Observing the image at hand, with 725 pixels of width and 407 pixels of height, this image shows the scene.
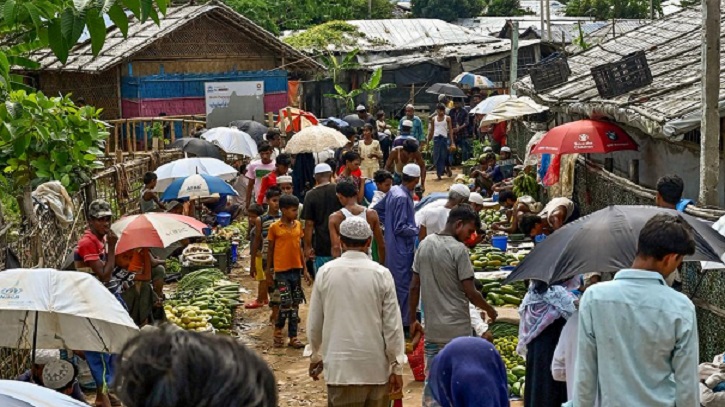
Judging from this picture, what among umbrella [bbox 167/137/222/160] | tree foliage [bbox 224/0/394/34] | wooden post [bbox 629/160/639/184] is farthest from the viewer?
tree foliage [bbox 224/0/394/34]

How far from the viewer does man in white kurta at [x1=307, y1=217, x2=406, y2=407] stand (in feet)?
23.0

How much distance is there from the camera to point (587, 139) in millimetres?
12773

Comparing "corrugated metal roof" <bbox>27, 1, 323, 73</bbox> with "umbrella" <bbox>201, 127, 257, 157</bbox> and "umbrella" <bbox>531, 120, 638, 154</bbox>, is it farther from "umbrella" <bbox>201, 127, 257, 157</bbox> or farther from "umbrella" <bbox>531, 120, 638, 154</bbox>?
"umbrella" <bbox>531, 120, 638, 154</bbox>

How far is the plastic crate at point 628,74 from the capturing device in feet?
40.9

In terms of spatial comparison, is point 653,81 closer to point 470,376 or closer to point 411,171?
point 411,171

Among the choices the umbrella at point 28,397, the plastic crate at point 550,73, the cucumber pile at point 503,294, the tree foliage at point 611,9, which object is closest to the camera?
the umbrella at point 28,397

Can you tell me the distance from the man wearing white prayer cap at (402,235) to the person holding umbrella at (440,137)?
12407 millimetres

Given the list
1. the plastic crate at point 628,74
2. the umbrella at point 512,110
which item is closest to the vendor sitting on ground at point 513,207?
the plastic crate at point 628,74

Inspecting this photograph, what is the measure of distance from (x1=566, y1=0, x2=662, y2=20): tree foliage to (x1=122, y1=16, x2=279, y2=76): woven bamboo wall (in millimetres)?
16331

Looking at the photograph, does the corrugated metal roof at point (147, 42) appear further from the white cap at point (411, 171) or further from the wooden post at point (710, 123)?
the wooden post at point (710, 123)

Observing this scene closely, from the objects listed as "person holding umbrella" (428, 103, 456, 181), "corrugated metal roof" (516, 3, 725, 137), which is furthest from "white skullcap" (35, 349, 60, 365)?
"person holding umbrella" (428, 103, 456, 181)

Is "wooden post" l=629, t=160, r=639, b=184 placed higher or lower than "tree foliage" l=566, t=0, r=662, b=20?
lower

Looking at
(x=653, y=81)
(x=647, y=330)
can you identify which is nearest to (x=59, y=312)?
(x=647, y=330)

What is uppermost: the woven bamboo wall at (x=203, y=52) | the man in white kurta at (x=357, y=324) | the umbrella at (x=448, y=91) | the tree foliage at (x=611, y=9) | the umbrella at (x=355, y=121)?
the tree foliage at (x=611, y=9)
